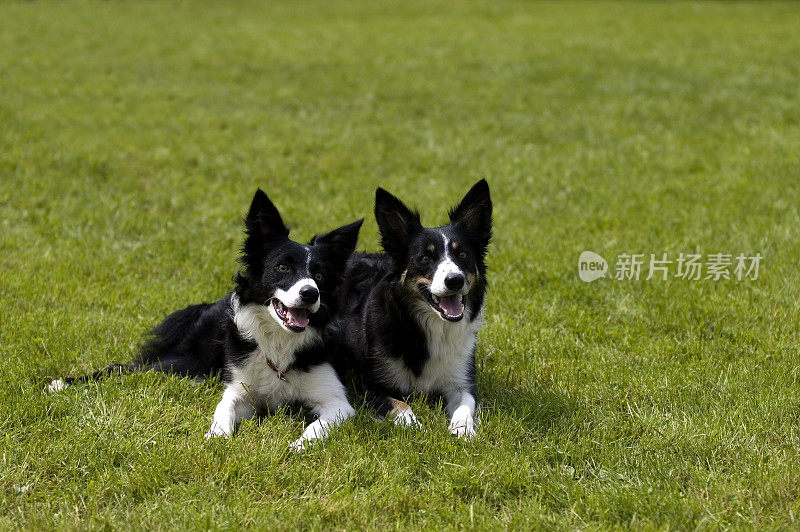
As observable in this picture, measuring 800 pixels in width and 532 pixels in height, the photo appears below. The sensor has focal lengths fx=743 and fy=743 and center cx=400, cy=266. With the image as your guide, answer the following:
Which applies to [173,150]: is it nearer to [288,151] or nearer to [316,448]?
[288,151]

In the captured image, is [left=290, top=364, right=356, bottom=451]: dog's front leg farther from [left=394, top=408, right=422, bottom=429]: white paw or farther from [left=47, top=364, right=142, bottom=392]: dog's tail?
[left=47, top=364, right=142, bottom=392]: dog's tail

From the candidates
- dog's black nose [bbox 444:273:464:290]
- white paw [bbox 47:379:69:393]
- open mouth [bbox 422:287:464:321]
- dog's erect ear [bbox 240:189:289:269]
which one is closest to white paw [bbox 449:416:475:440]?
open mouth [bbox 422:287:464:321]

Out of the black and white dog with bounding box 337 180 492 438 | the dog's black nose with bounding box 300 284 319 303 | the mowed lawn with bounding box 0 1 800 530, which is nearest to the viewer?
the mowed lawn with bounding box 0 1 800 530

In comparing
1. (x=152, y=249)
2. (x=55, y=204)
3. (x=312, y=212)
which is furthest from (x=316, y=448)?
(x=55, y=204)

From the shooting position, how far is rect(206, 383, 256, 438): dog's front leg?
4859mm

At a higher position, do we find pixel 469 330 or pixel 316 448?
pixel 469 330

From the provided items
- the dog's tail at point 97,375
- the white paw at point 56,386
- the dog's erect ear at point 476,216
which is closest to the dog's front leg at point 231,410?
the dog's tail at point 97,375

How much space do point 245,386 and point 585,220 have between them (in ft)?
19.9

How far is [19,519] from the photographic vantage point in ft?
12.8

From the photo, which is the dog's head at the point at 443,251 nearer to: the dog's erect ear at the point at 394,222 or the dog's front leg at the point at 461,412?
the dog's erect ear at the point at 394,222

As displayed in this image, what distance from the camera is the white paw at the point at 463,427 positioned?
4.85m

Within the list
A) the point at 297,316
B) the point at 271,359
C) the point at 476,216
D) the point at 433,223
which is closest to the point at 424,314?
the point at 476,216

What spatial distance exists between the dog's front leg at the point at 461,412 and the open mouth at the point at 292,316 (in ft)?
3.97

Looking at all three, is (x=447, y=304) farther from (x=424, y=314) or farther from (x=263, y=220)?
(x=263, y=220)
